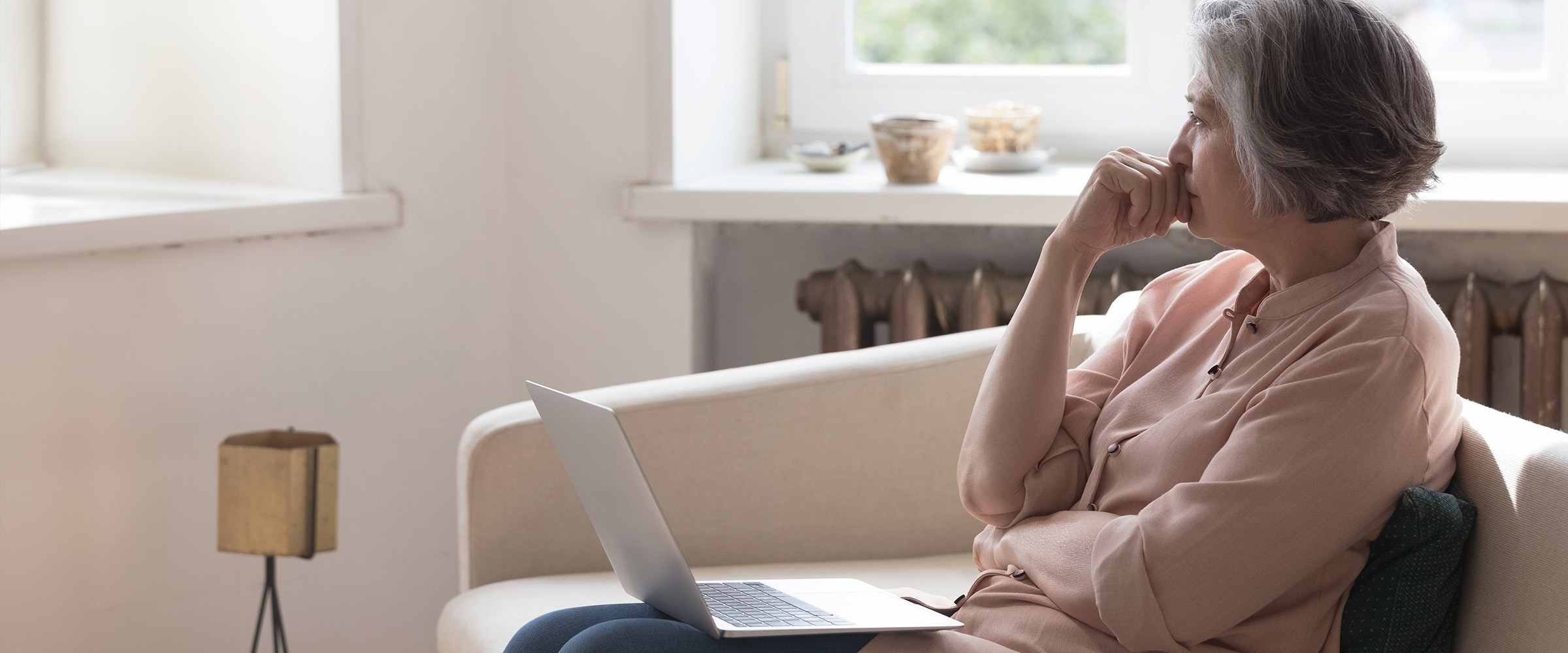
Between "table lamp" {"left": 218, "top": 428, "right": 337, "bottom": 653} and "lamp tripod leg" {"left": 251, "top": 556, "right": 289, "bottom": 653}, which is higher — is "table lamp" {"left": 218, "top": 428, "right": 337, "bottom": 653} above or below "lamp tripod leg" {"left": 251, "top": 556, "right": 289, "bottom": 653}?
above

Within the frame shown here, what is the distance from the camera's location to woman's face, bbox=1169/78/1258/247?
122 cm

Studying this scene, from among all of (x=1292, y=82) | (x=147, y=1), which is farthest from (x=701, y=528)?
(x=147, y=1)

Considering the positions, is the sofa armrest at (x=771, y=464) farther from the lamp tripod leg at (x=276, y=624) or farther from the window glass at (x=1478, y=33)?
the window glass at (x=1478, y=33)

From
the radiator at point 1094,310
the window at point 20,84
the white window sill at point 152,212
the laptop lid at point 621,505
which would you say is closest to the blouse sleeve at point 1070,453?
the laptop lid at point 621,505

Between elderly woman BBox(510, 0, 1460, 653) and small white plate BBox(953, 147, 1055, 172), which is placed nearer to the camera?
elderly woman BBox(510, 0, 1460, 653)

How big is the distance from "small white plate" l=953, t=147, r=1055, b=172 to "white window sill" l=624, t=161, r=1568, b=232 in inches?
0.7

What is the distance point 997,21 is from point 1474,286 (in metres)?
0.96

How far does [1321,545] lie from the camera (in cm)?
109

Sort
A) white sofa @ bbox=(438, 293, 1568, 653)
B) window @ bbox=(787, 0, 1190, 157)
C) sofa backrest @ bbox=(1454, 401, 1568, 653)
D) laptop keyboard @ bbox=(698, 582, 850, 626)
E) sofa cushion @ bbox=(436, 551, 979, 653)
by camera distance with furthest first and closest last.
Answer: window @ bbox=(787, 0, 1190, 157)
white sofa @ bbox=(438, 293, 1568, 653)
sofa cushion @ bbox=(436, 551, 979, 653)
laptop keyboard @ bbox=(698, 582, 850, 626)
sofa backrest @ bbox=(1454, 401, 1568, 653)

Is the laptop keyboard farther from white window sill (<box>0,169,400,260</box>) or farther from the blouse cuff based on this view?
white window sill (<box>0,169,400,260</box>)

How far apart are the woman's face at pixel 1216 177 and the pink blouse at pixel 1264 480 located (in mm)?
67

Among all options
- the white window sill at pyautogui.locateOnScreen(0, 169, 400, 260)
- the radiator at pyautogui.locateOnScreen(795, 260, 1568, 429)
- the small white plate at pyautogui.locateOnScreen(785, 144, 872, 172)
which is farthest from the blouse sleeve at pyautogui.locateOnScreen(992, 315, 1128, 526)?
the white window sill at pyautogui.locateOnScreen(0, 169, 400, 260)

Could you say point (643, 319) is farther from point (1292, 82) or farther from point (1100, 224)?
point (1292, 82)

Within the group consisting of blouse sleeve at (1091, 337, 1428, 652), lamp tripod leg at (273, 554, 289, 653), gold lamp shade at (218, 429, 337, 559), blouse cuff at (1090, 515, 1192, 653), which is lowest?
lamp tripod leg at (273, 554, 289, 653)
